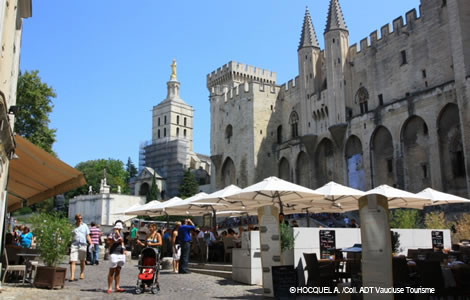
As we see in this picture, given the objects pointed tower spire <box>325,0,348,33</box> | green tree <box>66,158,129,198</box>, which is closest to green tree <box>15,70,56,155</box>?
pointed tower spire <box>325,0,348,33</box>

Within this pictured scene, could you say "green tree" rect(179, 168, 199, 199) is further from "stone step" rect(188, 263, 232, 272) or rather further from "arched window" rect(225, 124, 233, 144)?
"stone step" rect(188, 263, 232, 272)

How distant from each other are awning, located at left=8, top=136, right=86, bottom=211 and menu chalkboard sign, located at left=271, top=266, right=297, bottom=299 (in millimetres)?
5135

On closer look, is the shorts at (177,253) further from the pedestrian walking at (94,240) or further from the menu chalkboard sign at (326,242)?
the menu chalkboard sign at (326,242)

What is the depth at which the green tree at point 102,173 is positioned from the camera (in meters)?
73.1

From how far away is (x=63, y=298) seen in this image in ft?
26.4

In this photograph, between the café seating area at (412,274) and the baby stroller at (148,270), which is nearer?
the café seating area at (412,274)

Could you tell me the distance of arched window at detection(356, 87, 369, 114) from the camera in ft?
111

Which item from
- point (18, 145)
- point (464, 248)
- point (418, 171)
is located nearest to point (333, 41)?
point (418, 171)

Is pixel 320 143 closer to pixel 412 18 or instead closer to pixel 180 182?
pixel 412 18

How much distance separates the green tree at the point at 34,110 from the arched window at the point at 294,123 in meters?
20.1

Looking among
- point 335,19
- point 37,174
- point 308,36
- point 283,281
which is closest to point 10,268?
point 37,174

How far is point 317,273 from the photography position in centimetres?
920

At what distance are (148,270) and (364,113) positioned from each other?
84.5 ft

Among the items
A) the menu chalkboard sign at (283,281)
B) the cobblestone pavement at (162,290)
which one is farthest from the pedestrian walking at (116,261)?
the menu chalkboard sign at (283,281)
